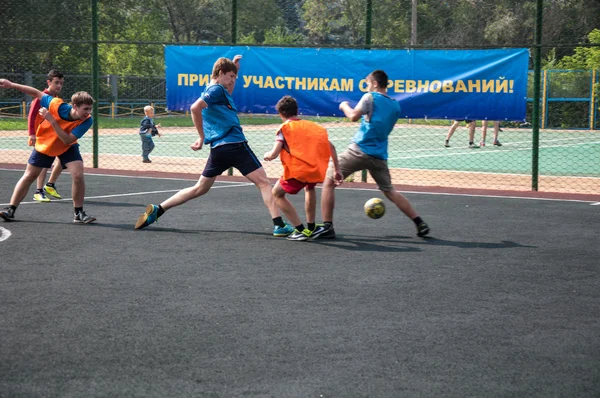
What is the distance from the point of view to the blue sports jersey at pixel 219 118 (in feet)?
28.9

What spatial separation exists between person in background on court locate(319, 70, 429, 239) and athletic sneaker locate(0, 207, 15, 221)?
3.42m

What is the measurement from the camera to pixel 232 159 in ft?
29.6

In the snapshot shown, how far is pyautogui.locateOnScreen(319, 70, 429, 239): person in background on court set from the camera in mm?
8922

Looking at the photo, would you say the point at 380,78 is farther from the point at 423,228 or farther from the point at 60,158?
the point at 60,158

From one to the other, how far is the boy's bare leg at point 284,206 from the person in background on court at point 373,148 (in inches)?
11.5

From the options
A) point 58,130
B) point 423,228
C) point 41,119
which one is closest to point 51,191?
point 41,119

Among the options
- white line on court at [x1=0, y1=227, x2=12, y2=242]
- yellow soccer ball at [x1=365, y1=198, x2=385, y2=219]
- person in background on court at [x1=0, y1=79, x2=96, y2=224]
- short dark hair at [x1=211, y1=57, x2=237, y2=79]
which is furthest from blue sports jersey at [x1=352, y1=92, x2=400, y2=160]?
white line on court at [x1=0, y1=227, x2=12, y2=242]

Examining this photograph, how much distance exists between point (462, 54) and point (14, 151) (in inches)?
479

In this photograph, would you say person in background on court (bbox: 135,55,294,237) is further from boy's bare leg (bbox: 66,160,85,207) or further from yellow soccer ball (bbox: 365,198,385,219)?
boy's bare leg (bbox: 66,160,85,207)

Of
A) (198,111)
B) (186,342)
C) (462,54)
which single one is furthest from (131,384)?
(462,54)

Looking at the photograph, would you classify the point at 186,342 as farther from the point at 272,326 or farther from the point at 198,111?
the point at 198,111

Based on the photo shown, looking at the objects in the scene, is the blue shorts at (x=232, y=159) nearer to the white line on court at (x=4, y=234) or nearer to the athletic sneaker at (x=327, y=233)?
the athletic sneaker at (x=327, y=233)

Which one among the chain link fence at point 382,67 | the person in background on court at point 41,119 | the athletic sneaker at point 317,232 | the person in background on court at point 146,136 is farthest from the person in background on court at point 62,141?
the person in background on court at point 146,136

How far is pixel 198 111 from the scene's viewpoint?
867 centimetres
